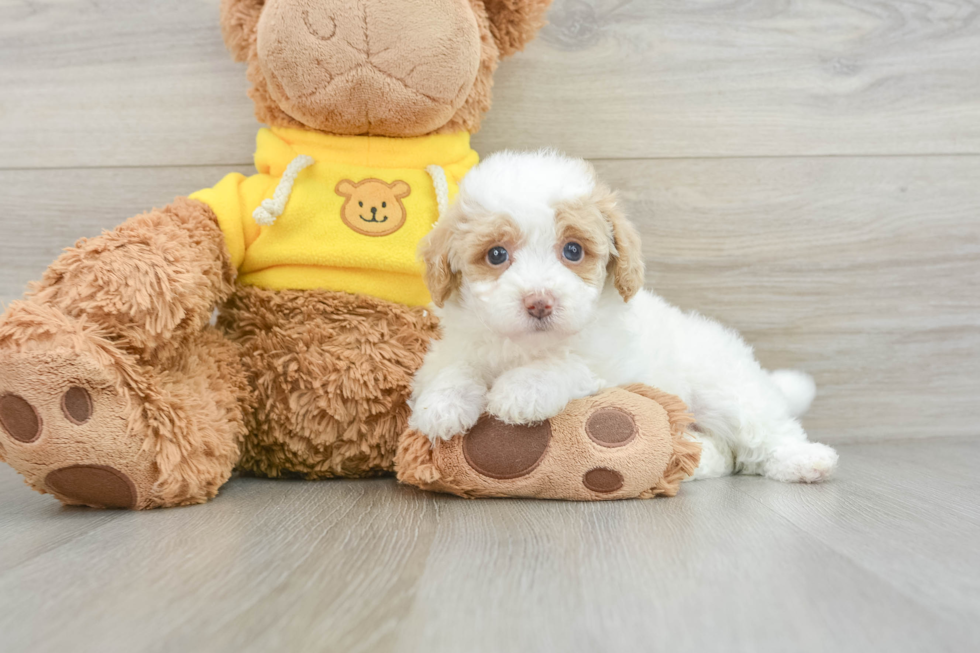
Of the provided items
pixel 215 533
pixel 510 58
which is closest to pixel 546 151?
pixel 510 58

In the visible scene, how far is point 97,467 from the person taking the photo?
0.96 metres

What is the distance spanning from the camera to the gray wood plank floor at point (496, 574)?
59 centimetres

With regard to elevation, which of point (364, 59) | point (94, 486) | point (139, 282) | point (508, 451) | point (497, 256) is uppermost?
point (364, 59)

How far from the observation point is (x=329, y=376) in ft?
3.78

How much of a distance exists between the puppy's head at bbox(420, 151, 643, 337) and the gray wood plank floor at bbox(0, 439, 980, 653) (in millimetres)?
269

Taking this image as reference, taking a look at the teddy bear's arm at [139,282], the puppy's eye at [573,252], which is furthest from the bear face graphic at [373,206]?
the puppy's eye at [573,252]

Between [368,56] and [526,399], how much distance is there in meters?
0.58

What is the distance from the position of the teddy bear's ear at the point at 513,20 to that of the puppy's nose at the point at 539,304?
0.60 m

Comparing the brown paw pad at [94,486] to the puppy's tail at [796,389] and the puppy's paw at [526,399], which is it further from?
the puppy's tail at [796,389]

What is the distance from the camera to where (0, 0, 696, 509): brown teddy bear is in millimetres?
998

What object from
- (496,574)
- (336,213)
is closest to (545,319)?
(496,574)

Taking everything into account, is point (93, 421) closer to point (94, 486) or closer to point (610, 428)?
point (94, 486)

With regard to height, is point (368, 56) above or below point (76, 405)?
above

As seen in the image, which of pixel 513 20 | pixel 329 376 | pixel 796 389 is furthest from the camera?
pixel 796 389
